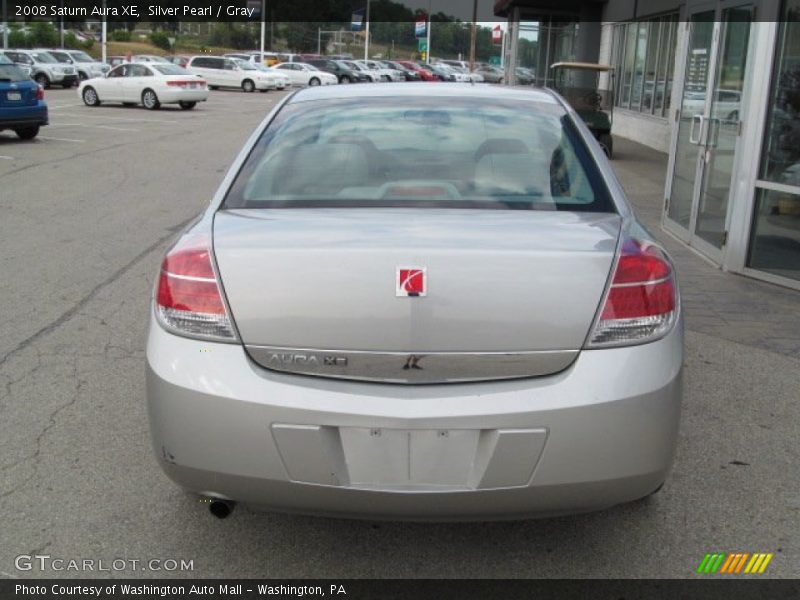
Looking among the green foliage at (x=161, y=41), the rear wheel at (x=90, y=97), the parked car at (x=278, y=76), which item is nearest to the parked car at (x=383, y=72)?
the parked car at (x=278, y=76)

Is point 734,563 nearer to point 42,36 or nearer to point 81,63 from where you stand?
point 81,63

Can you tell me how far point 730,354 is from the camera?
17.6ft

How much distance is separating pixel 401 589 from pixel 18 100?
1631 cm

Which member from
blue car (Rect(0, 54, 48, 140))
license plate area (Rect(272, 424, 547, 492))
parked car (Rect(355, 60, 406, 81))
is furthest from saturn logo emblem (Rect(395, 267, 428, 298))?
parked car (Rect(355, 60, 406, 81))

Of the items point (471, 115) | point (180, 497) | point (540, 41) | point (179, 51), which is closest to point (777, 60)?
point (471, 115)

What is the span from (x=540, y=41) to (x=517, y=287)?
108 ft

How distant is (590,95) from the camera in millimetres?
17672

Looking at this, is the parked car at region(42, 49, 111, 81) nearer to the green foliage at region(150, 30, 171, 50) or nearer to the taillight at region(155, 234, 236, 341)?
the green foliage at region(150, 30, 171, 50)

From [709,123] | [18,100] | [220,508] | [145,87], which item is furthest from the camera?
[145,87]

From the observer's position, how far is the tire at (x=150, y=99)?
28500 mm

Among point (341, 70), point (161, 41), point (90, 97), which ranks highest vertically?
point (161, 41)

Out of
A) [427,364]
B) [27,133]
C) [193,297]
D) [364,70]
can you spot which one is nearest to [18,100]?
[27,133]

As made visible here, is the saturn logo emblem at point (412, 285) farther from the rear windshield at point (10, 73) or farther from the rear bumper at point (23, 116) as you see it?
the rear windshield at point (10, 73)

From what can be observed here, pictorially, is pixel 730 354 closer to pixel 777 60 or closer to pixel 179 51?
pixel 777 60
